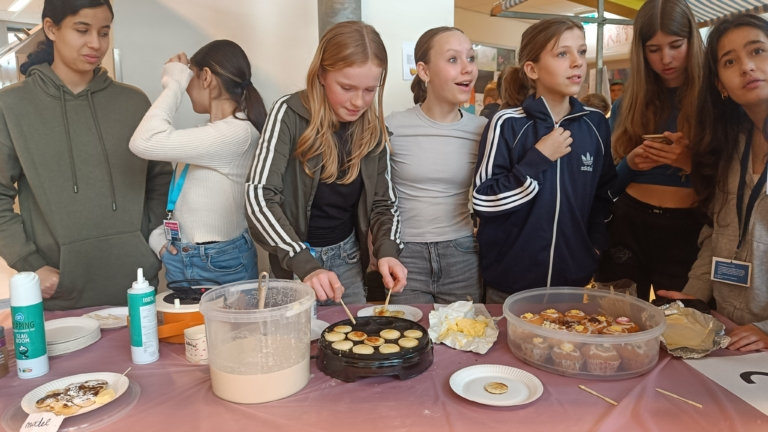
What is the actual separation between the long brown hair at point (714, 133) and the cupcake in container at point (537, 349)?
3.02 ft

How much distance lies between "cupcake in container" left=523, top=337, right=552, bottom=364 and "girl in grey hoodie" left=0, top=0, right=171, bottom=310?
1.75m

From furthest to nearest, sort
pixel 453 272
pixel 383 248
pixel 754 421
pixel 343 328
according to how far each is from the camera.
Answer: pixel 453 272 → pixel 383 248 → pixel 343 328 → pixel 754 421

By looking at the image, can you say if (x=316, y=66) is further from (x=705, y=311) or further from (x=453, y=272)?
(x=705, y=311)

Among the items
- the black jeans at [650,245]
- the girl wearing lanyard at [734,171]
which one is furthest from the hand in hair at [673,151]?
the black jeans at [650,245]

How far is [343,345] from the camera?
119 cm

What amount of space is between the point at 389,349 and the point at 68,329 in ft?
3.17

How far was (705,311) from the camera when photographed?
1.45 metres

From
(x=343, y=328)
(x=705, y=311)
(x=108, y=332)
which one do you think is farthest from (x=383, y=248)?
(x=705, y=311)

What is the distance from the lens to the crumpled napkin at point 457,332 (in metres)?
1.30

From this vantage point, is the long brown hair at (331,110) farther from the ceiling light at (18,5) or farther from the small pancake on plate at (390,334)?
the ceiling light at (18,5)

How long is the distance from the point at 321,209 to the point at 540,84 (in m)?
1.00

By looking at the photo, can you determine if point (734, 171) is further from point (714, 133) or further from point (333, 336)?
point (333, 336)

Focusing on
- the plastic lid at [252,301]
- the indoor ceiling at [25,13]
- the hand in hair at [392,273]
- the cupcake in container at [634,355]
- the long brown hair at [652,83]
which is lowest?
the cupcake in container at [634,355]

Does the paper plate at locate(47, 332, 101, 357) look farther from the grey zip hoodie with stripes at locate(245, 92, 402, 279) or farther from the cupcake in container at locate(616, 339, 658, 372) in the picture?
the cupcake in container at locate(616, 339, 658, 372)
